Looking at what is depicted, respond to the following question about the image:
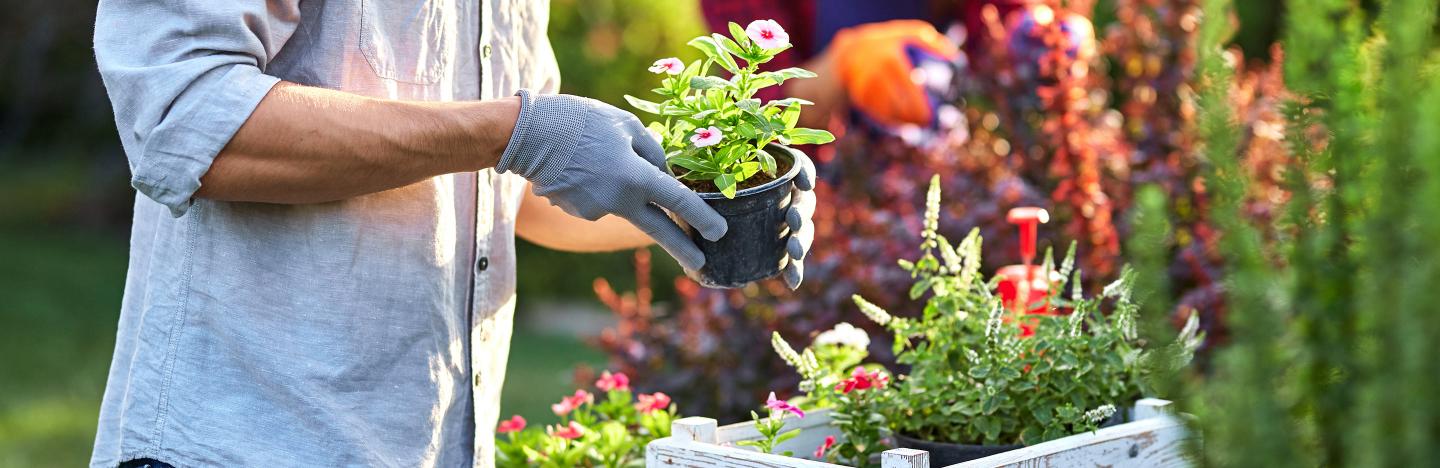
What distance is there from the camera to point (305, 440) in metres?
1.54

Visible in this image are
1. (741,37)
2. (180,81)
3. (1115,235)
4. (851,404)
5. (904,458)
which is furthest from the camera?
(1115,235)

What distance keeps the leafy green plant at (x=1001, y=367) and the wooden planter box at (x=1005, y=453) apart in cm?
4

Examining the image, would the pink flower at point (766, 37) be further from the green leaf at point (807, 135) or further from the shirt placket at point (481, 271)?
the shirt placket at point (481, 271)

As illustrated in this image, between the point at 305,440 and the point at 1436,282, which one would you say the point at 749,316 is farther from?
the point at 1436,282

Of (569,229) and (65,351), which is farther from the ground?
(569,229)

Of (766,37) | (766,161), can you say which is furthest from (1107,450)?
(766,37)

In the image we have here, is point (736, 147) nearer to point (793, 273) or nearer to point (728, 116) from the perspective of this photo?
point (728, 116)

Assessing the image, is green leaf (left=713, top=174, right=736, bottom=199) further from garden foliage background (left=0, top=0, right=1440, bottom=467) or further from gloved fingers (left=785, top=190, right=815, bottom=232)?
garden foliage background (left=0, top=0, right=1440, bottom=467)

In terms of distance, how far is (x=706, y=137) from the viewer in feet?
5.27

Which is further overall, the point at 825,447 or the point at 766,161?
the point at 825,447

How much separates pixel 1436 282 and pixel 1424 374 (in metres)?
0.05

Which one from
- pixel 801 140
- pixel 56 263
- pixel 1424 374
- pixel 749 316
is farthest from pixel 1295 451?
pixel 56 263

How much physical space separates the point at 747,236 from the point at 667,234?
10 cm

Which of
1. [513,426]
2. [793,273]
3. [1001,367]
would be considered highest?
[793,273]
